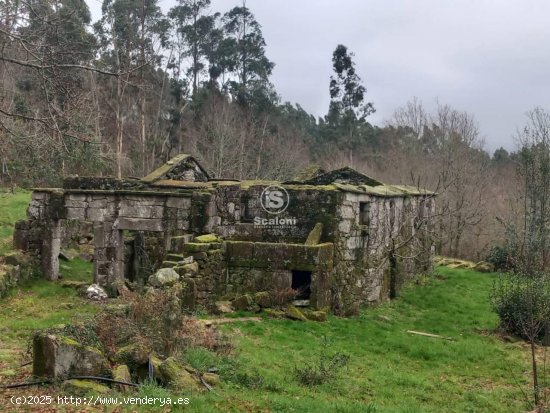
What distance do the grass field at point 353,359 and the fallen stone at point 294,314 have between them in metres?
0.31

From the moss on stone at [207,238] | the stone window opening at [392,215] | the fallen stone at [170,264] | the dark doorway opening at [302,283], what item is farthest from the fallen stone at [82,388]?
the stone window opening at [392,215]

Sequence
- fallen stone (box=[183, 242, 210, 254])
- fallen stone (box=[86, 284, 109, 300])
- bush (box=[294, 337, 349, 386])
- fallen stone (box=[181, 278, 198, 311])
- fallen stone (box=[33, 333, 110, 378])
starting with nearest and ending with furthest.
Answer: fallen stone (box=[33, 333, 110, 378])
bush (box=[294, 337, 349, 386])
fallen stone (box=[181, 278, 198, 311])
fallen stone (box=[183, 242, 210, 254])
fallen stone (box=[86, 284, 109, 300])

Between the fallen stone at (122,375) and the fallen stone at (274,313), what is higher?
the fallen stone at (122,375)

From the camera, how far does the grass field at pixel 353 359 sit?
709cm

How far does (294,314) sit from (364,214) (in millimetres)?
4641

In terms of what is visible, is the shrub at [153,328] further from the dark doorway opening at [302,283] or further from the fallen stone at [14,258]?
the fallen stone at [14,258]

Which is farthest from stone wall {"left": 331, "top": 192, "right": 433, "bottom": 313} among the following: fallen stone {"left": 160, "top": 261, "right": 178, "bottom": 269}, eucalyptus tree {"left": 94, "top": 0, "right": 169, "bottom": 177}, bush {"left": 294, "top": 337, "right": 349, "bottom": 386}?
eucalyptus tree {"left": 94, "top": 0, "right": 169, "bottom": 177}

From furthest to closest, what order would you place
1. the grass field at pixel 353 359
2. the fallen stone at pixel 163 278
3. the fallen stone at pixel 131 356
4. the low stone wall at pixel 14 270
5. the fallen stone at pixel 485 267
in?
1. the fallen stone at pixel 485 267
2. the low stone wall at pixel 14 270
3. the fallen stone at pixel 163 278
4. the grass field at pixel 353 359
5. the fallen stone at pixel 131 356

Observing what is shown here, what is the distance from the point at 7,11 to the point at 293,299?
352 inches

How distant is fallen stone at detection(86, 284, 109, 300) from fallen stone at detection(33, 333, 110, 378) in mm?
7705

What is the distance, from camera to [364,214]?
52.3 ft

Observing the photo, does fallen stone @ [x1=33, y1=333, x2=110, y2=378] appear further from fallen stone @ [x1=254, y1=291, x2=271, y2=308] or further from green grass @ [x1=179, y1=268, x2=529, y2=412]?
fallen stone @ [x1=254, y1=291, x2=271, y2=308]

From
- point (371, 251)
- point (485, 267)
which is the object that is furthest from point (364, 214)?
point (485, 267)

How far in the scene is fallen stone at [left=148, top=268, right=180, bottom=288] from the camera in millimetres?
10594
